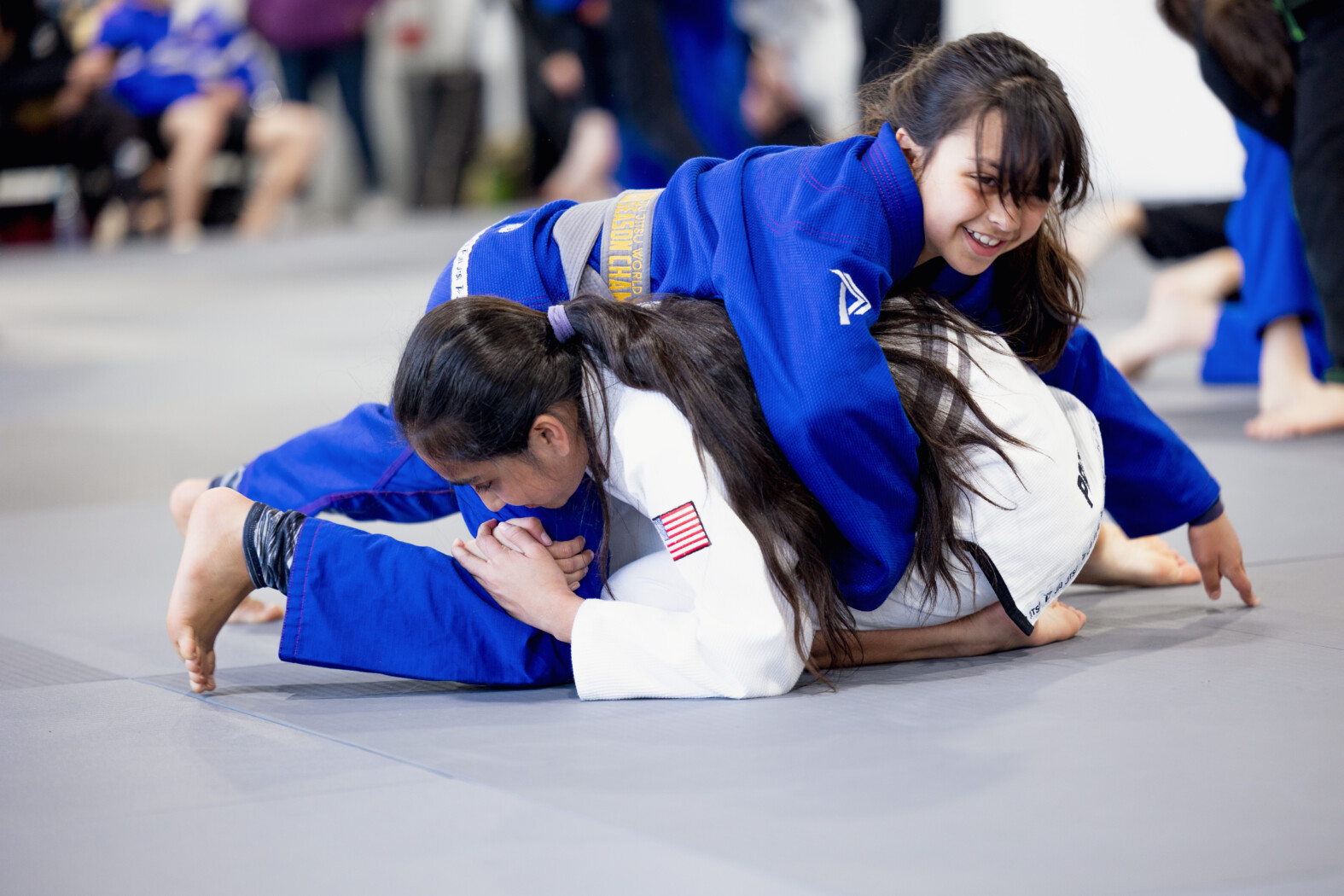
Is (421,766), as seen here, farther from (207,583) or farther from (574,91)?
(574,91)

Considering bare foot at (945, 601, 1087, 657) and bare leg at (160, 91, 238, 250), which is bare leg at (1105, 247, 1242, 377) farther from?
bare leg at (160, 91, 238, 250)

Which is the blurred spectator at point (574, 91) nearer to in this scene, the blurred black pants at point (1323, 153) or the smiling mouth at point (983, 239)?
the blurred black pants at point (1323, 153)

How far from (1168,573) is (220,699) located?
1.10m

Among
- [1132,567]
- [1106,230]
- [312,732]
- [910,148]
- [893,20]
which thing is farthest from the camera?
[893,20]

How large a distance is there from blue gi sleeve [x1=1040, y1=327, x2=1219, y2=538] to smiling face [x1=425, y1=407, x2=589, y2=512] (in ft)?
1.85

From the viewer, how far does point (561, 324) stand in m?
1.43

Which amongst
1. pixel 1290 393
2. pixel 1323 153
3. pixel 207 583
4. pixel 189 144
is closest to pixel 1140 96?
pixel 189 144

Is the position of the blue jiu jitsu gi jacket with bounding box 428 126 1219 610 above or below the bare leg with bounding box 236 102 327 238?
above

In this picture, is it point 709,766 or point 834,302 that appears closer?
point 709,766

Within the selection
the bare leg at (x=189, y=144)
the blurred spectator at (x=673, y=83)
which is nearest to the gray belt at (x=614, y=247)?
the blurred spectator at (x=673, y=83)

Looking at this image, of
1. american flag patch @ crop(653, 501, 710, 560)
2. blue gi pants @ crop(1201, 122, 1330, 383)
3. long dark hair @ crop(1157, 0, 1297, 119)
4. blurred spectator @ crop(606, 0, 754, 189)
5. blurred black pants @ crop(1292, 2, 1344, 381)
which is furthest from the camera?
blurred spectator @ crop(606, 0, 754, 189)

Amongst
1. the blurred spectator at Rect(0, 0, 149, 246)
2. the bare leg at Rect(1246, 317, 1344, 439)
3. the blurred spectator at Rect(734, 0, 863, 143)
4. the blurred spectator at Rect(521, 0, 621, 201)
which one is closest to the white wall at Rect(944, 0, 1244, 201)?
the blurred spectator at Rect(734, 0, 863, 143)

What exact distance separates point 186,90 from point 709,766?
668 centimetres

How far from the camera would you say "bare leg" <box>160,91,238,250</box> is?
704 centimetres
